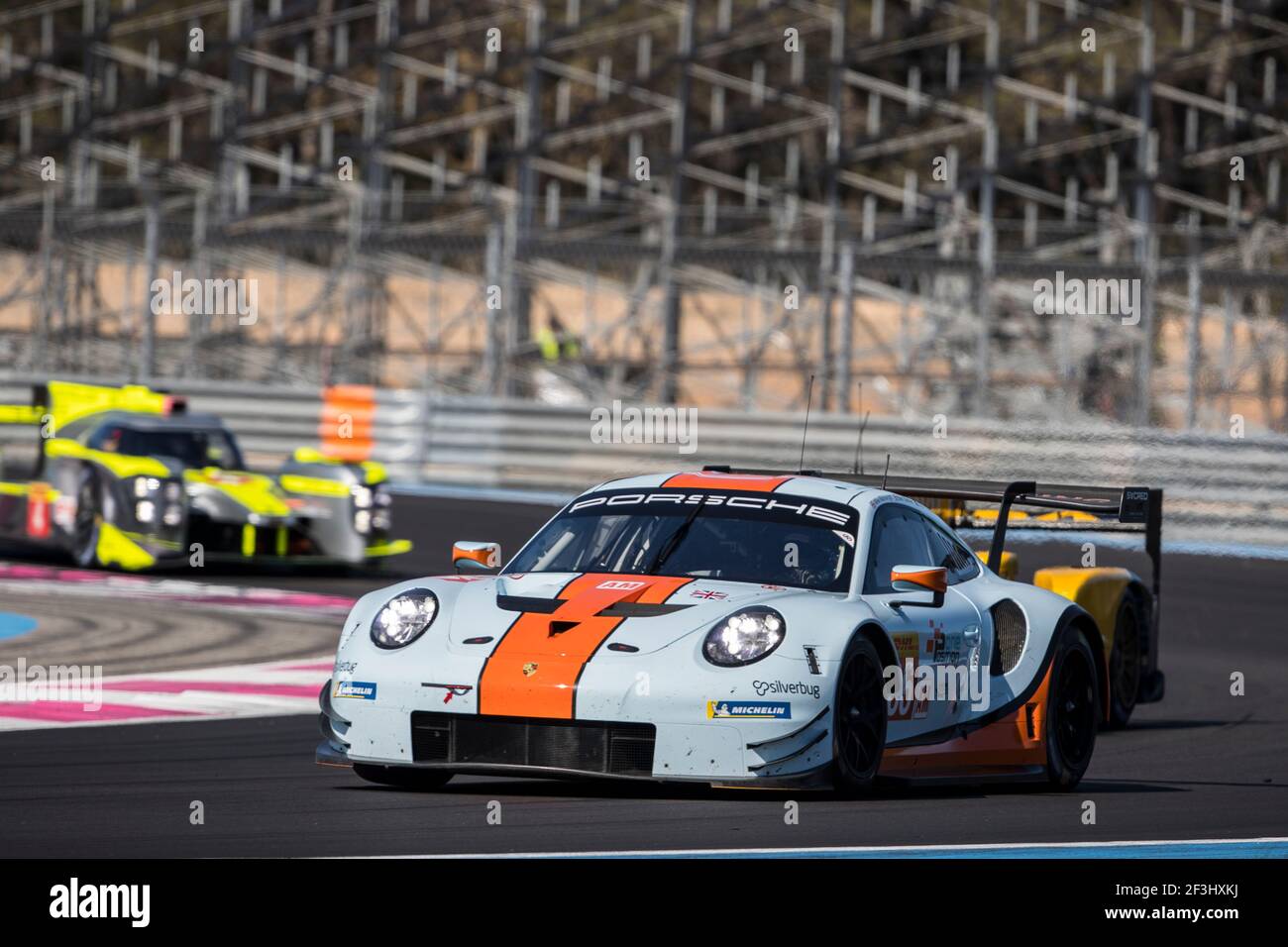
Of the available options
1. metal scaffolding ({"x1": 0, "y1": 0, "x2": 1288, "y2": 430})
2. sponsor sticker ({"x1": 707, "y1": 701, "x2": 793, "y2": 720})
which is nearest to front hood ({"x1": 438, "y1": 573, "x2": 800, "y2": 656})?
sponsor sticker ({"x1": 707, "y1": 701, "x2": 793, "y2": 720})

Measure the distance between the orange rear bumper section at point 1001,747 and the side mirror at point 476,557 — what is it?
1.73 meters

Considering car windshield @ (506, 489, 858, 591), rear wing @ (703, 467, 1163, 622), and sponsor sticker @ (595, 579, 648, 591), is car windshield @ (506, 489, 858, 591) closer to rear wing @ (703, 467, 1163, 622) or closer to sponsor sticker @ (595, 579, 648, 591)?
sponsor sticker @ (595, 579, 648, 591)

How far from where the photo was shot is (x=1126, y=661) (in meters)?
10.8

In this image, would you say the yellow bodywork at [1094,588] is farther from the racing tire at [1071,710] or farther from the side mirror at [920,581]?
the side mirror at [920,581]

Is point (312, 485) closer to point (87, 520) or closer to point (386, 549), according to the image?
point (386, 549)

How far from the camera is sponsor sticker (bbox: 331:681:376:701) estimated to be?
7.50 metres

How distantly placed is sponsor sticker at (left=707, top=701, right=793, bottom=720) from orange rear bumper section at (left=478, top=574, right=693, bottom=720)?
1.44 ft

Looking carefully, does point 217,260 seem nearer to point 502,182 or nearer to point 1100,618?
point 1100,618

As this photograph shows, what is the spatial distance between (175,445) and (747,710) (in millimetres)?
9877

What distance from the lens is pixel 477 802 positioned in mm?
7484
